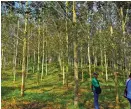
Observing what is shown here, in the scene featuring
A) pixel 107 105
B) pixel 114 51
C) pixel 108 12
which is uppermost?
pixel 108 12

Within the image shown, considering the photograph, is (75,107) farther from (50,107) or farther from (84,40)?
(84,40)

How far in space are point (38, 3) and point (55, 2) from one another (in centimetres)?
2182

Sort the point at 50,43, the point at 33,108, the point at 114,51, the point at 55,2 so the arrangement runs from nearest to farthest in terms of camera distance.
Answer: the point at 33,108, the point at 114,51, the point at 55,2, the point at 50,43

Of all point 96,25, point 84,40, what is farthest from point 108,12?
point 96,25

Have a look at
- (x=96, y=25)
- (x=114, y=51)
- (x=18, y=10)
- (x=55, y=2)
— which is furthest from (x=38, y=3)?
(x=114, y=51)

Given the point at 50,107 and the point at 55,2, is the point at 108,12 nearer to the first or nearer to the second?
the point at 55,2

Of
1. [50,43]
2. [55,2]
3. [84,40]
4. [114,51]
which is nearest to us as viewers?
[114,51]

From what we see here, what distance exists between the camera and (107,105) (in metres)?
21.2

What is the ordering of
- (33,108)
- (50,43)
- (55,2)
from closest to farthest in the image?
(33,108)
(55,2)
(50,43)

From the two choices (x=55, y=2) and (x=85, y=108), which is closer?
(x=85, y=108)

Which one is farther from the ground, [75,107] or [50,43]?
[50,43]

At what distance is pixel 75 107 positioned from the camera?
19.6m

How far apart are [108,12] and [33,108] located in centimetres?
951

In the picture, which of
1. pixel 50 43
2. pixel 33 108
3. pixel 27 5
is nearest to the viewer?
Answer: pixel 33 108
